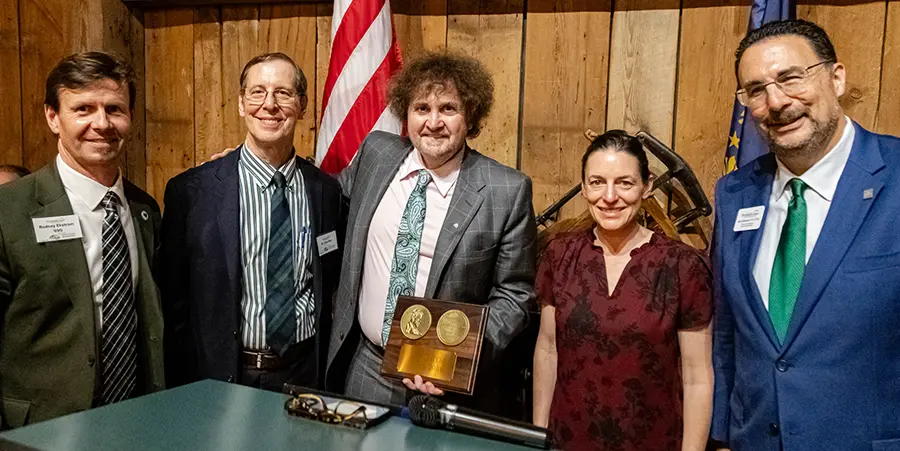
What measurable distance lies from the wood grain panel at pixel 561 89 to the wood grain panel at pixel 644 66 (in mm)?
53

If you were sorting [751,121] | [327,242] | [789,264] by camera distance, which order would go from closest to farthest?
[789,264]
[327,242]
[751,121]

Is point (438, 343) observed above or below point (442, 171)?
below

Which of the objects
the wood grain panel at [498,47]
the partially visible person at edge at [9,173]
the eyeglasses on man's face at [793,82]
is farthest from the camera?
the wood grain panel at [498,47]

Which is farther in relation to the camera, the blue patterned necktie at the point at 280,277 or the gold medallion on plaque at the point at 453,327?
the blue patterned necktie at the point at 280,277

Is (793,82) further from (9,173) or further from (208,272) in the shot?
(9,173)

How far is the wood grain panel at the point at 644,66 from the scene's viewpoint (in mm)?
3021

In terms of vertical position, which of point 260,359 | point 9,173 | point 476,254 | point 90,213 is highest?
point 9,173

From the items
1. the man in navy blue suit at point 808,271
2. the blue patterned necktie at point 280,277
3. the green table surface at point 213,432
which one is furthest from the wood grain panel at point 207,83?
the man in navy blue suit at point 808,271

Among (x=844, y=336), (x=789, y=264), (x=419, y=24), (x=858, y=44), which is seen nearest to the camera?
(x=844, y=336)

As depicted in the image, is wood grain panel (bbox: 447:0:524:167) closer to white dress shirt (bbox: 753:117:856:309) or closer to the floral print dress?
the floral print dress

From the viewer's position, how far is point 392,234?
2.16m

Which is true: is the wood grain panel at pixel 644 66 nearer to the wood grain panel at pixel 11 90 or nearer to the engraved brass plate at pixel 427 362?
the engraved brass plate at pixel 427 362

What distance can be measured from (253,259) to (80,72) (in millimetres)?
688

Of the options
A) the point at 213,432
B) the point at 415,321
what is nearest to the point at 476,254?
the point at 415,321
